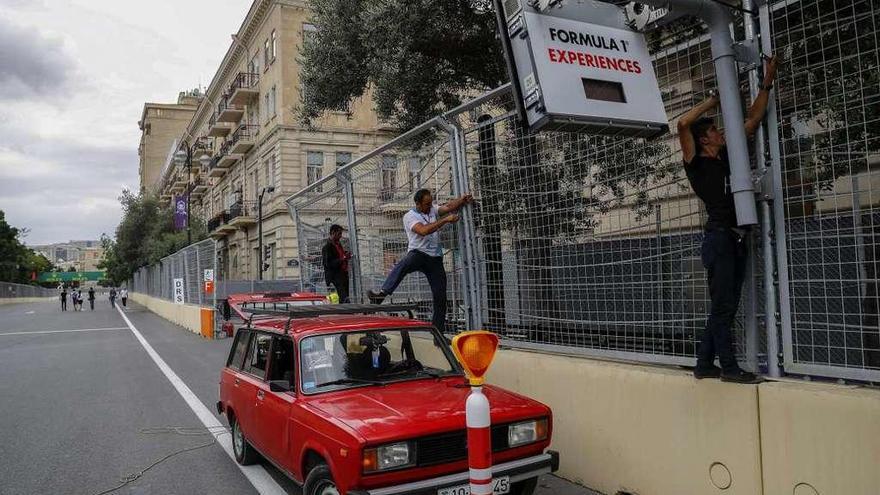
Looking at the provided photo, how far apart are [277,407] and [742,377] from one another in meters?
3.12

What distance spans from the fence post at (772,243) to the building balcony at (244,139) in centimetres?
3900

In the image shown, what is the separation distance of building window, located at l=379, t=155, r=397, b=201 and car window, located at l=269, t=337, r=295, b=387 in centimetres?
321

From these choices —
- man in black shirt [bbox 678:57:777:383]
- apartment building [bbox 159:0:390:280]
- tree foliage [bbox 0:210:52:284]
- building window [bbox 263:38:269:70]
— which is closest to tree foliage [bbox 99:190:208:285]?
apartment building [bbox 159:0:390:280]

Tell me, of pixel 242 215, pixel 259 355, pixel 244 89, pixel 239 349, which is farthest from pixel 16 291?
pixel 259 355

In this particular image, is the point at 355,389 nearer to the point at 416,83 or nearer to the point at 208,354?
the point at 416,83

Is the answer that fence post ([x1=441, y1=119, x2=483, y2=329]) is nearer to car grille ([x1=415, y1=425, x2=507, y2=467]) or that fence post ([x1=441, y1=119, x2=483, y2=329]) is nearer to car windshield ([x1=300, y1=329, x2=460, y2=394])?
car windshield ([x1=300, y1=329, x2=460, y2=394])

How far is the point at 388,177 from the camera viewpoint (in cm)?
786

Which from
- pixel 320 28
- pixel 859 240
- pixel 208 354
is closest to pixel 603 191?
pixel 859 240

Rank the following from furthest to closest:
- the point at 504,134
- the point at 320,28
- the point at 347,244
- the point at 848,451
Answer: the point at 320,28 → the point at 347,244 → the point at 504,134 → the point at 848,451

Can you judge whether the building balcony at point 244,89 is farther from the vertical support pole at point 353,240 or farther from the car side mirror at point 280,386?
the car side mirror at point 280,386

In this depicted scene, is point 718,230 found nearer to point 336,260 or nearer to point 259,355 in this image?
point 259,355

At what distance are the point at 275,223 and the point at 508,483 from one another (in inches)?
1328

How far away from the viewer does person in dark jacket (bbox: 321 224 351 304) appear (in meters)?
8.88

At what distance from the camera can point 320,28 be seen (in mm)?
10406
